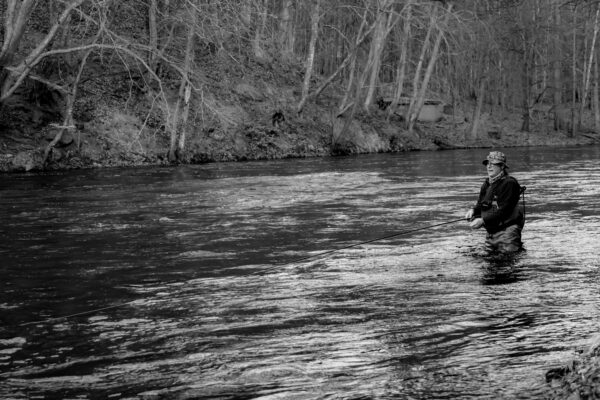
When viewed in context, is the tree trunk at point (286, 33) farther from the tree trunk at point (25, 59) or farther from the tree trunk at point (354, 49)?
the tree trunk at point (25, 59)

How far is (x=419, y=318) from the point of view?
7.81 m

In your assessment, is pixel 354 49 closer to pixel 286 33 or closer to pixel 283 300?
pixel 286 33

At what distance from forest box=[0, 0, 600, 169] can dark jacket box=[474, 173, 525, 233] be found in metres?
5.69

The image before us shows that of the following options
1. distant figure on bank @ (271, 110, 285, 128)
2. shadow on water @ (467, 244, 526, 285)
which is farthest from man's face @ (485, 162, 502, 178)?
distant figure on bank @ (271, 110, 285, 128)

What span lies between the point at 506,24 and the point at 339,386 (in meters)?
50.2

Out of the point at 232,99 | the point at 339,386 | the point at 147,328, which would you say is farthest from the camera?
the point at 232,99

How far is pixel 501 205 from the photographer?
1131 cm

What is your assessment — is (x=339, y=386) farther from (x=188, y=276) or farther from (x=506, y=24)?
(x=506, y=24)

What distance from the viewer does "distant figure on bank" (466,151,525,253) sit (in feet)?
37.1

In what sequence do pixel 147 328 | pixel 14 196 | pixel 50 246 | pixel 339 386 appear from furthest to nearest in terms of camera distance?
pixel 14 196, pixel 50 246, pixel 147 328, pixel 339 386

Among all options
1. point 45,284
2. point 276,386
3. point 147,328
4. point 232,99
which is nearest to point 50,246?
point 45,284

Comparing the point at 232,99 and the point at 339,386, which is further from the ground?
the point at 232,99

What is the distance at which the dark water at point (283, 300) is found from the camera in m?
6.04

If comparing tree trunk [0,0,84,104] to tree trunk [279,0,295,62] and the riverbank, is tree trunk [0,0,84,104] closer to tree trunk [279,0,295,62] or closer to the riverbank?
the riverbank
